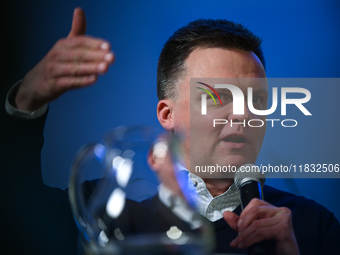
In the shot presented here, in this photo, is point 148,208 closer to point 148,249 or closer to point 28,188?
point 148,249

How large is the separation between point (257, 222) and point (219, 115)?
379 mm

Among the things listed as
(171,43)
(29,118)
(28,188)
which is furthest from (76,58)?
(171,43)

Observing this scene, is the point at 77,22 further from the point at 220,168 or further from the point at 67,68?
the point at 220,168

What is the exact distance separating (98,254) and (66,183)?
76 centimetres

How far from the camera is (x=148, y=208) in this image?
0.98 feet

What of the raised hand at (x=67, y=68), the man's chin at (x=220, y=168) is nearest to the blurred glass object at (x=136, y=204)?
the raised hand at (x=67, y=68)

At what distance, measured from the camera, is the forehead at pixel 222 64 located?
31.3 inches

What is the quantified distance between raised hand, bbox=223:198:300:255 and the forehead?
0.40 meters

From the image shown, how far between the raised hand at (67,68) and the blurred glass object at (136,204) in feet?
0.50

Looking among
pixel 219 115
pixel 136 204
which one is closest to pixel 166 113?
pixel 219 115

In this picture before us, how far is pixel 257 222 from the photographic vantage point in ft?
1.60

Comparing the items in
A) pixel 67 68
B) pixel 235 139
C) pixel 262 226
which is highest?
pixel 67 68

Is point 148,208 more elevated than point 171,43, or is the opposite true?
point 171,43

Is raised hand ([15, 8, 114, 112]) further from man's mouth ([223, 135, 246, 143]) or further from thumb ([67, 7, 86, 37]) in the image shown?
man's mouth ([223, 135, 246, 143])
